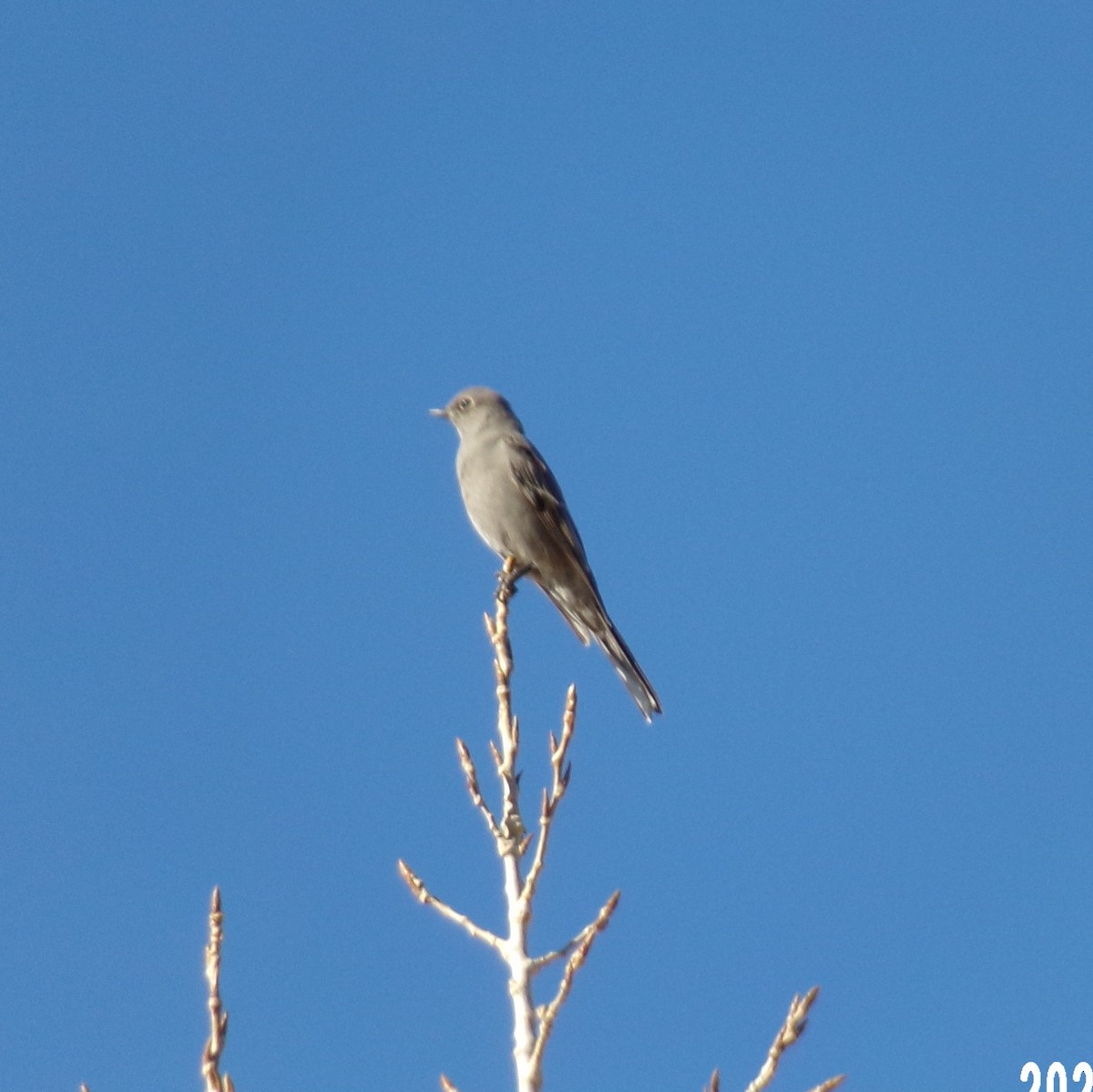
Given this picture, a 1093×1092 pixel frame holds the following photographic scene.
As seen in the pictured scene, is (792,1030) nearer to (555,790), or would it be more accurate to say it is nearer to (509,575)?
(555,790)

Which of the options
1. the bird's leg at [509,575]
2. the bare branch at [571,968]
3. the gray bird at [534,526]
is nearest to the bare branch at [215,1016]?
the bare branch at [571,968]

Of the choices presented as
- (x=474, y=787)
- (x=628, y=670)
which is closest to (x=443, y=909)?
(x=474, y=787)

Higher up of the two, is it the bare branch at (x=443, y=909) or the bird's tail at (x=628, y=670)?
the bird's tail at (x=628, y=670)

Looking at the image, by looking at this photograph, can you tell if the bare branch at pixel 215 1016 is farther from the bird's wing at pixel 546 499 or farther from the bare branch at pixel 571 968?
the bird's wing at pixel 546 499

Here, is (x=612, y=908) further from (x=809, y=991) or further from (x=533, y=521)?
(x=533, y=521)

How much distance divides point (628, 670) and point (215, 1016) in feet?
16.7

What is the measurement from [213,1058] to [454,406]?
737cm

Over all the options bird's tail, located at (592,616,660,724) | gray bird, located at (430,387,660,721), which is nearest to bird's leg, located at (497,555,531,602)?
gray bird, located at (430,387,660,721)

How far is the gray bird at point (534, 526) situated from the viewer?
8586 millimetres

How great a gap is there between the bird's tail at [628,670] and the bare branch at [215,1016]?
4.57 m

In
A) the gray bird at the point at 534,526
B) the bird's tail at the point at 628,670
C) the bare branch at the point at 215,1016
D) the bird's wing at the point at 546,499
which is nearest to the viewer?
the bare branch at the point at 215,1016

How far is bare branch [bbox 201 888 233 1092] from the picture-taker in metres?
2.76

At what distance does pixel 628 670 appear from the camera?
7.86 m

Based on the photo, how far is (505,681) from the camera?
419 cm
